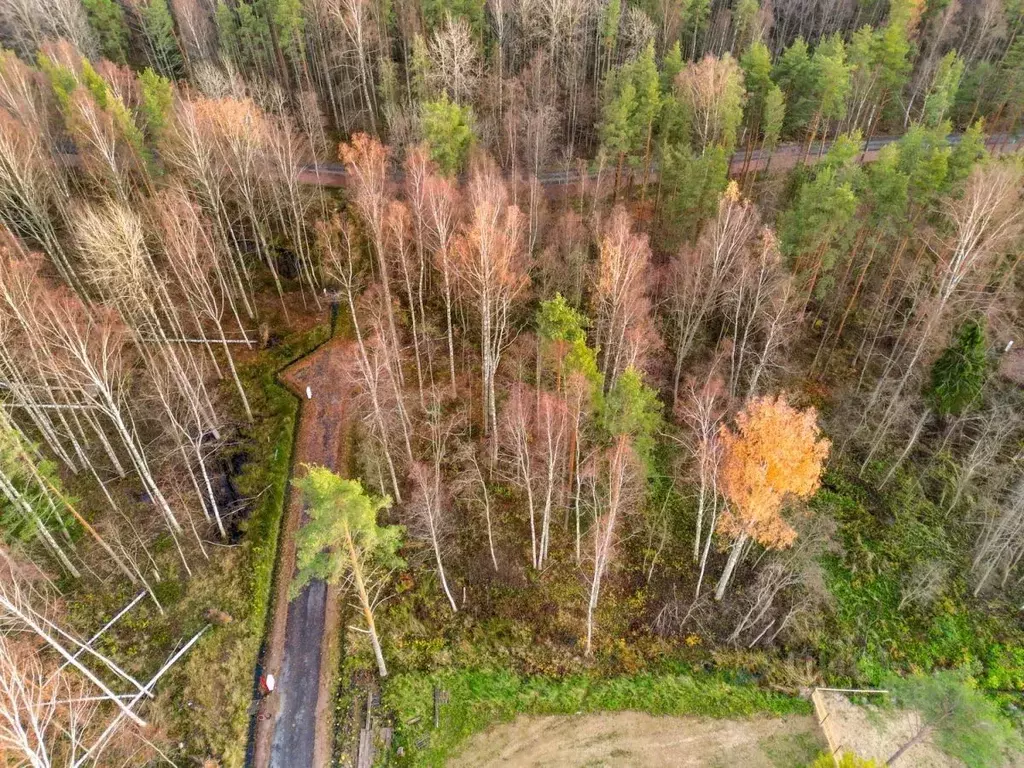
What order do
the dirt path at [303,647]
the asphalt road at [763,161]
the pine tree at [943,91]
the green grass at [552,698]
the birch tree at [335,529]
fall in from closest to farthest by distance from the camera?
1. the birch tree at [335,529]
2. the dirt path at [303,647]
3. the green grass at [552,698]
4. the pine tree at [943,91]
5. the asphalt road at [763,161]

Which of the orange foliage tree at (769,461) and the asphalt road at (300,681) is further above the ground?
the orange foliage tree at (769,461)

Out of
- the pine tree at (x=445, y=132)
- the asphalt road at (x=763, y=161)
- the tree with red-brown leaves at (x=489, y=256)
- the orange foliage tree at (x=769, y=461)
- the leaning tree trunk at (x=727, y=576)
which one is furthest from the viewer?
the asphalt road at (x=763, y=161)

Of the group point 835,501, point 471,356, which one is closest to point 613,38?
point 471,356

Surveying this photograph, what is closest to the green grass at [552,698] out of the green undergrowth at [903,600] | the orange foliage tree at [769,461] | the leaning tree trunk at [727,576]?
the leaning tree trunk at [727,576]

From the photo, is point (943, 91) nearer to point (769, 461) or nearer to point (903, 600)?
point (903, 600)

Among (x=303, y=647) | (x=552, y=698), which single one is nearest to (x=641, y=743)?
(x=552, y=698)

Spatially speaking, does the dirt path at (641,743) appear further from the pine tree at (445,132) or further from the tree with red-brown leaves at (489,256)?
the pine tree at (445,132)

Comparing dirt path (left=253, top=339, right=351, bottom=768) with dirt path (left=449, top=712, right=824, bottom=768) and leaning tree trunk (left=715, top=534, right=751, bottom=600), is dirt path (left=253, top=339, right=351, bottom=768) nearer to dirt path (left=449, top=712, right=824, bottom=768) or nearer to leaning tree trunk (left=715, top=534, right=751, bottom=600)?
dirt path (left=449, top=712, right=824, bottom=768)
